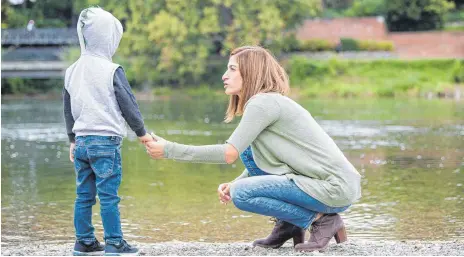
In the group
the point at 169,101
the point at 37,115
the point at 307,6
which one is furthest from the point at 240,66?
the point at 307,6

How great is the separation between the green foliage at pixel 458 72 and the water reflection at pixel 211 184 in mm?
14202

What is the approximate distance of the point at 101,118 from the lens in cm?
663

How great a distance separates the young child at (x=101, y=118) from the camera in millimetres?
6637

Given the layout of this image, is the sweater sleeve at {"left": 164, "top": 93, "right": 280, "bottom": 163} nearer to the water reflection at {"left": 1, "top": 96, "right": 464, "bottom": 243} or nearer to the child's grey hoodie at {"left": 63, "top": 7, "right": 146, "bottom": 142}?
the child's grey hoodie at {"left": 63, "top": 7, "right": 146, "bottom": 142}

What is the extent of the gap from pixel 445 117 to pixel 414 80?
47.8ft

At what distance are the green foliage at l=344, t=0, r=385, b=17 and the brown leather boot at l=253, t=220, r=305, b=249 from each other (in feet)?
139

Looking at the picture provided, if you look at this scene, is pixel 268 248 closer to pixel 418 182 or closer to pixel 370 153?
pixel 418 182

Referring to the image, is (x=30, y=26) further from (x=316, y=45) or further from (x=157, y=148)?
(x=157, y=148)

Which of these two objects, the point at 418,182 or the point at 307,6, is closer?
the point at 418,182

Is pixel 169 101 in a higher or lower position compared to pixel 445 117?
lower

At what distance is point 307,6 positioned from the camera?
42.8 meters

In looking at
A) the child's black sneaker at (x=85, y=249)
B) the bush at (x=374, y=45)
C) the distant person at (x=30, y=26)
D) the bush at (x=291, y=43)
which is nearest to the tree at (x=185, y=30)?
the bush at (x=291, y=43)

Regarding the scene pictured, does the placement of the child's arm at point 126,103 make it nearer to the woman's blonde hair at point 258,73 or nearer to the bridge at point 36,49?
the woman's blonde hair at point 258,73

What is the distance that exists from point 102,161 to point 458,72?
34.1 meters
